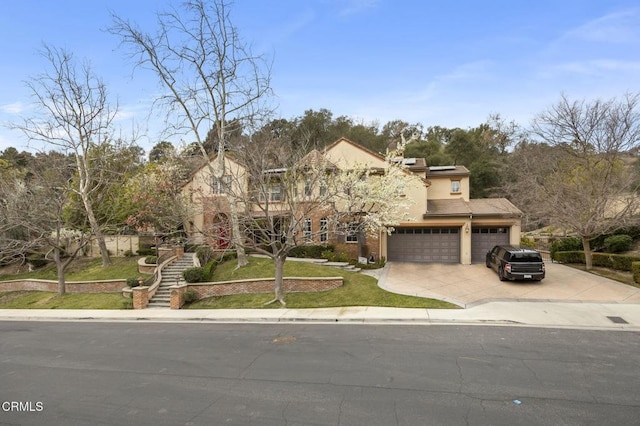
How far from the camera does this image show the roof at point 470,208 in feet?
74.1

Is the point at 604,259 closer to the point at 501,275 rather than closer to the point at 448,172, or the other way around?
the point at 501,275

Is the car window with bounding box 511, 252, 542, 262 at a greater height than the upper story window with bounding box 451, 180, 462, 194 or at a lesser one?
lesser

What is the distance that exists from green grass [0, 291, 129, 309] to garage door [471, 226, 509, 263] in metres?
20.6

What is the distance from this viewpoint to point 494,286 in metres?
16.8

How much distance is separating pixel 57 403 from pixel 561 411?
356 inches

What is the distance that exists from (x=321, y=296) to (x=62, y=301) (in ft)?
48.1

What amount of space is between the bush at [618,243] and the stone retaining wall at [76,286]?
1113 inches

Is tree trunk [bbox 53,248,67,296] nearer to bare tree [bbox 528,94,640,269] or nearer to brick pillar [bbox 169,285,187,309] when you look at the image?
brick pillar [bbox 169,285,187,309]

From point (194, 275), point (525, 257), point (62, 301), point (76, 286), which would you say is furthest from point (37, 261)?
point (525, 257)

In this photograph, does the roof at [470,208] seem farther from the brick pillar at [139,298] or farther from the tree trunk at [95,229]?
the tree trunk at [95,229]

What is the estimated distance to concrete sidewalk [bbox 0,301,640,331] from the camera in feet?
38.4

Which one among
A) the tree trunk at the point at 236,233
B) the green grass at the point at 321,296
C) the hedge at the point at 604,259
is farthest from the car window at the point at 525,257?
the tree trunk at the point at 236,233

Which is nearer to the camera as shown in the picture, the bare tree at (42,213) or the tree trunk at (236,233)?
the tree trunk at (236,233)

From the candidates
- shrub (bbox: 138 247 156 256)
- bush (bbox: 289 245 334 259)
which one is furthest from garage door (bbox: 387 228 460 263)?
shrub (bbox: 138 247 156 256)
